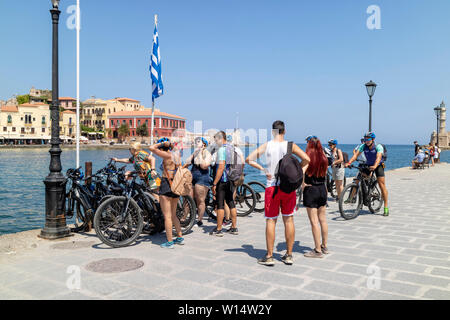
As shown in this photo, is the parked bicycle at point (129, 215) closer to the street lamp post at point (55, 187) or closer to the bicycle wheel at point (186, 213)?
the bicycle wheel at point (186, 213)

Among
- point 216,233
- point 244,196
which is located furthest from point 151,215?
point 244,196

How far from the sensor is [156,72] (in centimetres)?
978

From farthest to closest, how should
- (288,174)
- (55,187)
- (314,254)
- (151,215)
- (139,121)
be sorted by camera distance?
(139,121), (151,215), (55,187), (314,254), (288,174)

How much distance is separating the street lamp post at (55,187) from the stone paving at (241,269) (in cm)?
25

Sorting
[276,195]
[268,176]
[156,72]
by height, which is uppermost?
[156,72]

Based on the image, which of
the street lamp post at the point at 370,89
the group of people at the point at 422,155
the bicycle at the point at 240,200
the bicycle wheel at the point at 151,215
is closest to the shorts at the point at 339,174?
the bicycle at the point at 240,200

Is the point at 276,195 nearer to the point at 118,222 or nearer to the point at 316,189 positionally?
the point at 316,189

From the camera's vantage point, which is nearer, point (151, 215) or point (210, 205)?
point (151, 215)

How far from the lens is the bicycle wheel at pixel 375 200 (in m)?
8.88

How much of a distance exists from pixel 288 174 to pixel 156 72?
626 centimetres

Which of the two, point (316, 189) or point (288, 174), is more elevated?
point (288, 174)

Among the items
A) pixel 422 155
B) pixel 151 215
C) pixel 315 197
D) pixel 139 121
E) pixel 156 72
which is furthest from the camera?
pixel 139 121

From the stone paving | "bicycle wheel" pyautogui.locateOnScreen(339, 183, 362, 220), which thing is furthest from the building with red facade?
the stone paving
